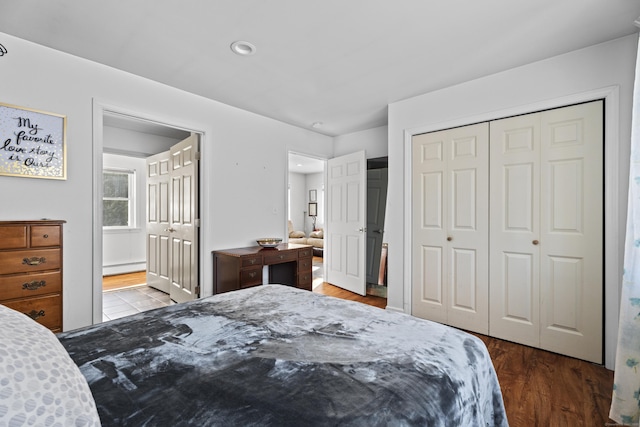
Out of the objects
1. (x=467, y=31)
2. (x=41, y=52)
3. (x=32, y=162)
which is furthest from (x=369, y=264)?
(x=41, y=52)

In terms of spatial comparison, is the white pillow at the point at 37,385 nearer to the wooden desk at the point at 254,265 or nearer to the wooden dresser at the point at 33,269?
the wooden dresser at the point at 33,269

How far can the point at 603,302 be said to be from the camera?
2.28 m

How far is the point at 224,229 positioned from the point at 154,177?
5.87ft

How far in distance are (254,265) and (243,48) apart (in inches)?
80.2

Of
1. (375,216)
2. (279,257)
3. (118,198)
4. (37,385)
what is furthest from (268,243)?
(118,198)

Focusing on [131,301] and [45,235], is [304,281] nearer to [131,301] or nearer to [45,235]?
[131,301]

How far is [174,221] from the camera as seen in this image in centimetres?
387

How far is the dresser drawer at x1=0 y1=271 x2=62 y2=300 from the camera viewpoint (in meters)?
1.91

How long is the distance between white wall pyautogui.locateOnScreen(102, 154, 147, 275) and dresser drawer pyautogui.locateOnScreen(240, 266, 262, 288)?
358 centimetres

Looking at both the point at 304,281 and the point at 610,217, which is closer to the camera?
the point at 610,217

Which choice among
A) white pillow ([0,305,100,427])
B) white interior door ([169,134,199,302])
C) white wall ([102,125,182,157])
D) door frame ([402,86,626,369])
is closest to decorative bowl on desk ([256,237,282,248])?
white interior door ([169,134,199,302])

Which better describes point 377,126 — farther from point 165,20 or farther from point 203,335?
point 203,335

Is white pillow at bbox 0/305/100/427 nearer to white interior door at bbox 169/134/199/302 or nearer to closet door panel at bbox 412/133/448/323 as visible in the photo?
white interior door at bbox 169/134/199/302

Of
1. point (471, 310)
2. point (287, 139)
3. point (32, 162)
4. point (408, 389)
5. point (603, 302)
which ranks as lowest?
point (471, 310)
